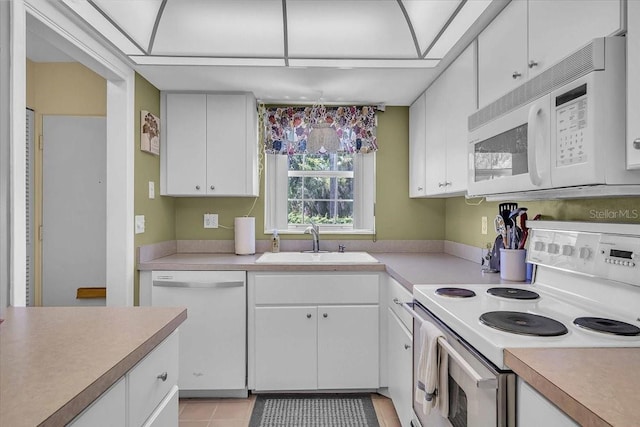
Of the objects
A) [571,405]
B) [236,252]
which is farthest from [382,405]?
[571,405]

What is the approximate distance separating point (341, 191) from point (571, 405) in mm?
2517

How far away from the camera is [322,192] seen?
3086 mm

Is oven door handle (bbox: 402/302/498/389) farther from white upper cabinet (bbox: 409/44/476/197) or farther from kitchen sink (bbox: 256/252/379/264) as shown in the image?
kitchen sink (bbox: 256/252/379/264)

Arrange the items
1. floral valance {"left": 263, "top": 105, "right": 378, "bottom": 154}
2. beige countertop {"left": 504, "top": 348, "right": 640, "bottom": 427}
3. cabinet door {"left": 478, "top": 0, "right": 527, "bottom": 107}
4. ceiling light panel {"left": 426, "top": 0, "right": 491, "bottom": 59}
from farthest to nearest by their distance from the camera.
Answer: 1. floral valance {"left": 263, "top": 105, "right": 378, "bottom": 154}
2. ceiling light panel {"left": 426, "top": 0, "right": 491, "bottom": 59}
3. cabinet door {"left": 478, "top": 0, "right": 527, "bottom": 107}
4. beige countertop {"left": 504, "top": 348, "right": 640, "bottom": 427}

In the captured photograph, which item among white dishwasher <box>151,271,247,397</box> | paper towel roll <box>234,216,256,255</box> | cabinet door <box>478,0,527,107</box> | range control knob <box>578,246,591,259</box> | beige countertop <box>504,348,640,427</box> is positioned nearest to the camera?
beige countertop <box>504,348,640,427</box>

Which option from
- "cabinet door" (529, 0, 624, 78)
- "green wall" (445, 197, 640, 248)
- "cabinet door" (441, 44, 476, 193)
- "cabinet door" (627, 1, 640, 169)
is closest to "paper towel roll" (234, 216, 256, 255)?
"cabinet door" (441, 44, 476, 193)

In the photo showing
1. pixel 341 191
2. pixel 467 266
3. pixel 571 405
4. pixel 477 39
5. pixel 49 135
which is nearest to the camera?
pixel 571 405

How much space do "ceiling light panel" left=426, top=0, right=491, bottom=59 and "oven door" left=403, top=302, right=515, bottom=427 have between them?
4.29 feet

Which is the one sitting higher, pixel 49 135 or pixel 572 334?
pixel 49 135

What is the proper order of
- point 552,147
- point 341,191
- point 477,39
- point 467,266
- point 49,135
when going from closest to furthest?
point 552,147
point 477,39
point 467,266
point 49,135
point 341,191

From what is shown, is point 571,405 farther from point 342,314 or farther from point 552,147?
point 342,314

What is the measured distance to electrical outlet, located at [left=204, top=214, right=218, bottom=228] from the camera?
293cm

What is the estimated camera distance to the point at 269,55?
203 cm

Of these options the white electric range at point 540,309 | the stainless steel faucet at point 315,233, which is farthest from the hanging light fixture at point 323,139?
the white electric range at point 540,309
